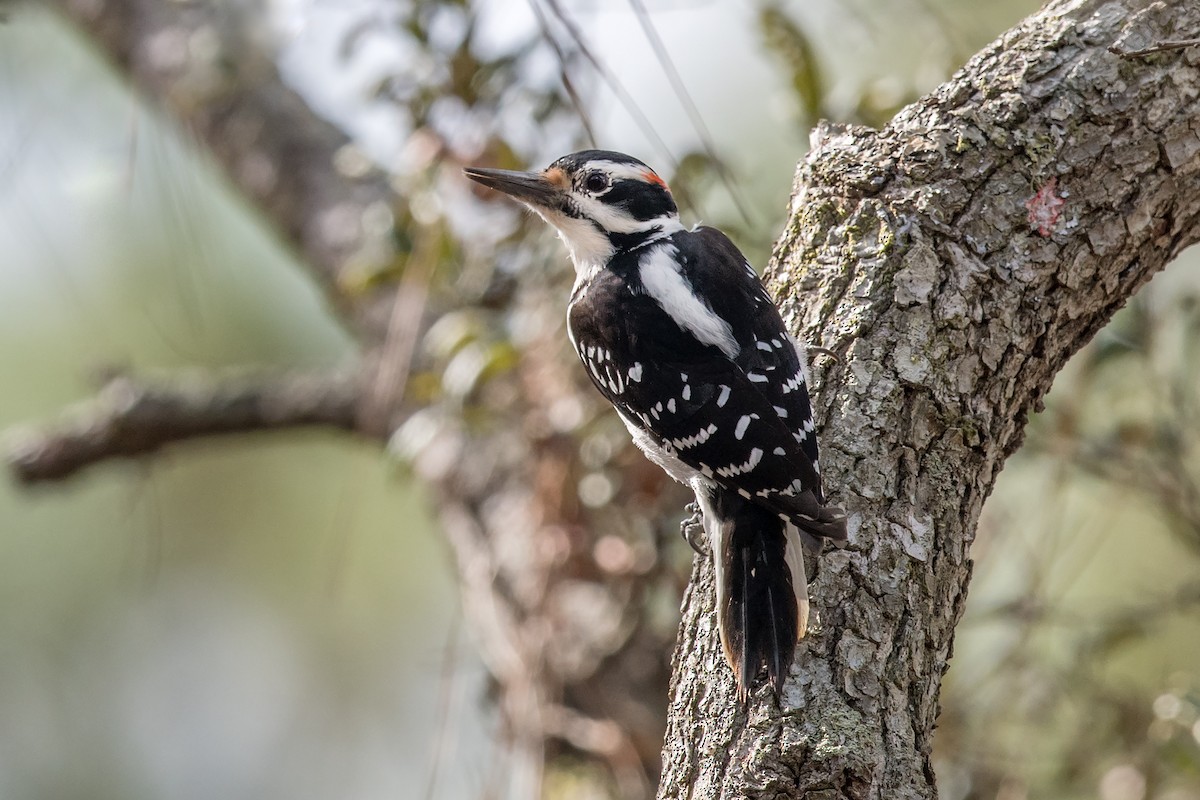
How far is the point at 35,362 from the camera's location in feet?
24.2

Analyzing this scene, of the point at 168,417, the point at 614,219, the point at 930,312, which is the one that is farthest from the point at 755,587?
the point at 168,417

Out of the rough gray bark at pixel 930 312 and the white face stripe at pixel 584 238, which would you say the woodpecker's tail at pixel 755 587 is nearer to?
the rough gray bark at pixel 930 312

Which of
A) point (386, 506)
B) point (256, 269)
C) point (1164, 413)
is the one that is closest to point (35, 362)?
point (256, 269)

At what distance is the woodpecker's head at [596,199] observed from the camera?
2803 mm

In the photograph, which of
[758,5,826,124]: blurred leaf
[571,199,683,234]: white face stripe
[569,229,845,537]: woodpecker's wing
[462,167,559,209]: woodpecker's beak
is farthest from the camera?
[758,5,826,124]: blurred leaf

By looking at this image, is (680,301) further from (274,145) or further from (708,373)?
(274,145)

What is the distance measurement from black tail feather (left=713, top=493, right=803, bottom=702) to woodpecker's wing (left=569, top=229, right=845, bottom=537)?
7cm

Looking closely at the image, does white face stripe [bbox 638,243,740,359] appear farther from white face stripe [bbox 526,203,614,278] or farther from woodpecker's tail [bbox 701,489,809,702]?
woodpecker's tail [bbox 701,489,809,702]

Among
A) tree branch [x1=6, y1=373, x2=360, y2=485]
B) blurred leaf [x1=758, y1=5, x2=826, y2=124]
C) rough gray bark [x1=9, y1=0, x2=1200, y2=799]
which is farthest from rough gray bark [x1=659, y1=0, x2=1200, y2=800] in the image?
tree branch [x1=6, y1=373, x2=360, y2=485]

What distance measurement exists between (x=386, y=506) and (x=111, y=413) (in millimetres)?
3491

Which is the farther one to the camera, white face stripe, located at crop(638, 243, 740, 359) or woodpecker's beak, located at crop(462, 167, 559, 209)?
woodpecker's beak, located at crop(462, 167, 559, 209)

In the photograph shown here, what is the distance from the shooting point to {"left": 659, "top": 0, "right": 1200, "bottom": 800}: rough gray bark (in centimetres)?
196

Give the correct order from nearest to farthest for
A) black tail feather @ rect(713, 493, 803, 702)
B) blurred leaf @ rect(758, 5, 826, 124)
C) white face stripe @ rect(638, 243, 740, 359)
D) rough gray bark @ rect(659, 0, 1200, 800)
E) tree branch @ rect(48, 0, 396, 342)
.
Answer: black tail feather @ rect(713, 493, 803, 702)
rough gray bark @ rect(659, 0, 1200, 800)
white face stripe @ rect(638, 243, 740, 359)
blurred leaf @ rect(758, 5, 826, 124)
tree branch @ rect(48, 0, 396, 342)

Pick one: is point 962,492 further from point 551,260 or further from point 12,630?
point 12,630
